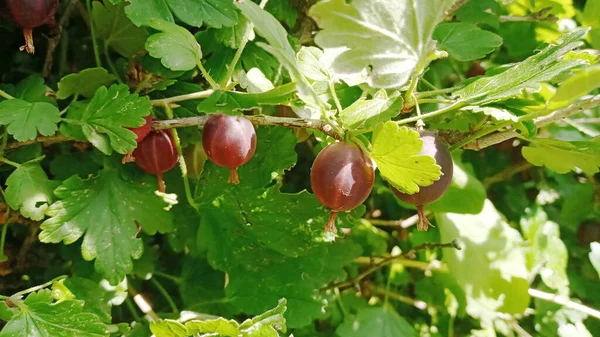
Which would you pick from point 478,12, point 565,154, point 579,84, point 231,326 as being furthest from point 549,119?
point 231,326

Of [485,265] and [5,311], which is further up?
[5,311]

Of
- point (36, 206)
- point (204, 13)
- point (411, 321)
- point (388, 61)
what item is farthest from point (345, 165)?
point (411, 321)

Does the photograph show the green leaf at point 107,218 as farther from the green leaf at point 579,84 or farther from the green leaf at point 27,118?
the green leaf at point 579,84

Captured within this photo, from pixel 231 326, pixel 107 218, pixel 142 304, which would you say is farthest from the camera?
pixel 142 304

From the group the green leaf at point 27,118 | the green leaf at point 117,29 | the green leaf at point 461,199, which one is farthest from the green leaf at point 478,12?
the green leaf at point 27,118

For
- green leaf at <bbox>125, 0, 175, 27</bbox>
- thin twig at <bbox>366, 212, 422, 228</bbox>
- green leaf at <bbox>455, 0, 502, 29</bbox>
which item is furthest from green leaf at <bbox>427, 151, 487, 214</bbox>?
green leaf at <bbox>125, 0, 175, 27</bbox>

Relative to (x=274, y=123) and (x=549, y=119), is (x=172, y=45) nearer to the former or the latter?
(x=274, y=123)

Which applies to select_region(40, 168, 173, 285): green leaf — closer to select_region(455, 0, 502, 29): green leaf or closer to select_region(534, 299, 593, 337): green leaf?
select_region(455, 0, 502, 29): green leaf
